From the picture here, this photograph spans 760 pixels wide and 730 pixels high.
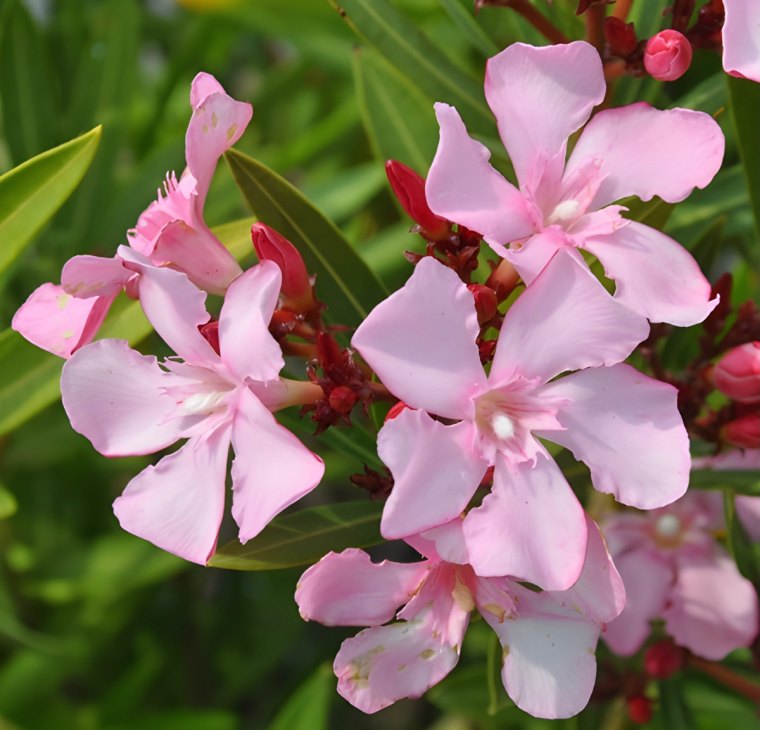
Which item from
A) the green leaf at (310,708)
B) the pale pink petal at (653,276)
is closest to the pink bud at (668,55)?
the pale pink petal at (653,276)

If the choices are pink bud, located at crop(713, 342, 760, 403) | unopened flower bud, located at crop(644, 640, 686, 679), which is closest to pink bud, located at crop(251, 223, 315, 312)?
pink bud, located at crop(713, 342, 760, 403)

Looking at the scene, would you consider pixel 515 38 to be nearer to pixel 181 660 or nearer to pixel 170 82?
pixel 170 82

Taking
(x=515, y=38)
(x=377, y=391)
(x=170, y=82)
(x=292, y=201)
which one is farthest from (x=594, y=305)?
(x=170, y=82)

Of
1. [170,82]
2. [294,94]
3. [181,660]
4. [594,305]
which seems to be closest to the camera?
[594,305]

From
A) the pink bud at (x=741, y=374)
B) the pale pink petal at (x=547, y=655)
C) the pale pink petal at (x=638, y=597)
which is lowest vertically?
the pale pink petal at (x=638, y=597)

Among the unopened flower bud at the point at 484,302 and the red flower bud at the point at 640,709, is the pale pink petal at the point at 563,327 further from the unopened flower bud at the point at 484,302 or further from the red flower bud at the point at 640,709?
the red flower bud at the point at 640,709
